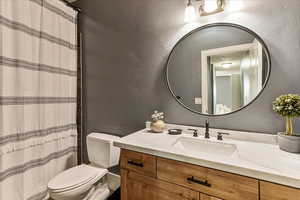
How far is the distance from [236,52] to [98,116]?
1753 mm

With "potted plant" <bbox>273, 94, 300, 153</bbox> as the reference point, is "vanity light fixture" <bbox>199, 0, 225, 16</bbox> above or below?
above

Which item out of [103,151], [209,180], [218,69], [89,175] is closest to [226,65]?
[218,69]

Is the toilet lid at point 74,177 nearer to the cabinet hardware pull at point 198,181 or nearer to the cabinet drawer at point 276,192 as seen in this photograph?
the cabinet hardware pull at point 198,181

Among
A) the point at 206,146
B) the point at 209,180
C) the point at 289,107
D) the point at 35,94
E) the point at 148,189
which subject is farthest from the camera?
the point at 35,94

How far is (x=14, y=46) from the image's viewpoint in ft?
5.00

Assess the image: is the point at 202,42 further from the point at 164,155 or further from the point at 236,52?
the point at 164,155

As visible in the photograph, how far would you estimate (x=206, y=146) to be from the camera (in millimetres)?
1240

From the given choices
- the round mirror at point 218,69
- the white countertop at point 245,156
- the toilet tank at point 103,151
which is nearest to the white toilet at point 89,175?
the toilet tank at point 103,151

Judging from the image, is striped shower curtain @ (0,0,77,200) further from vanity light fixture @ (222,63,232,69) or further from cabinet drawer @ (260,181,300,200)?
cabinet drawer @ (260,181,300,200)

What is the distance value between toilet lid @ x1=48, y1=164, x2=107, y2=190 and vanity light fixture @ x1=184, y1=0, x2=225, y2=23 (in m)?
1.73

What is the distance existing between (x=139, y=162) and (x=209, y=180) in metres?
0.47

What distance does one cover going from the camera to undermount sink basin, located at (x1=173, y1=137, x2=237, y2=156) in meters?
1.16

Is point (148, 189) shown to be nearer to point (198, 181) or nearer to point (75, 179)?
point (198, 181)

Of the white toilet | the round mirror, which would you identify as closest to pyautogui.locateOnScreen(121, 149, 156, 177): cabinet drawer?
the white toilet
